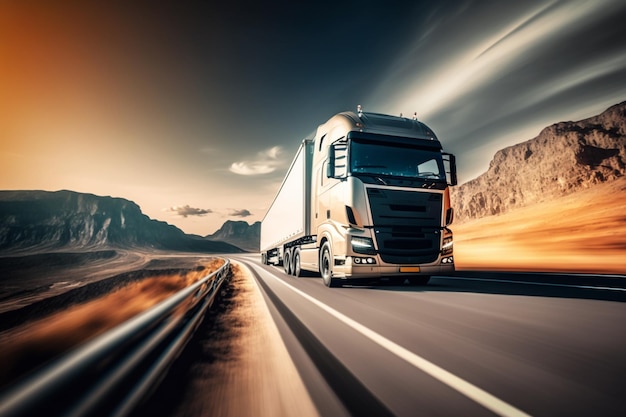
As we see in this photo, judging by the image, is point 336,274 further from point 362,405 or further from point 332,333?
point 362,405

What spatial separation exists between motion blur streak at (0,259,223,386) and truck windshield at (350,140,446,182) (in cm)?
583

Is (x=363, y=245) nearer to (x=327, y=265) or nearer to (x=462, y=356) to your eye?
(x=327, y=265)

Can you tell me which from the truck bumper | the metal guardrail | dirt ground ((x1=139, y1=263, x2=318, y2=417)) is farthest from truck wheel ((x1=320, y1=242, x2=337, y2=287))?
the metal guardrail

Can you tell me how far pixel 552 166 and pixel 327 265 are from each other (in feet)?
337

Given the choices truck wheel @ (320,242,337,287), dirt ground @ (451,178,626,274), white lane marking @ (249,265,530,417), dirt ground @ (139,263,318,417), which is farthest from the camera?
dirt ground @ (451,178,626,274)

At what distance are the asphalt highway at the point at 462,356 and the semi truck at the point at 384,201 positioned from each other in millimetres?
1866

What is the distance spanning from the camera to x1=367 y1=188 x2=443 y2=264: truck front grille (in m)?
7.71

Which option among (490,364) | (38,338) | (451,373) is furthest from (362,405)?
(38,338)

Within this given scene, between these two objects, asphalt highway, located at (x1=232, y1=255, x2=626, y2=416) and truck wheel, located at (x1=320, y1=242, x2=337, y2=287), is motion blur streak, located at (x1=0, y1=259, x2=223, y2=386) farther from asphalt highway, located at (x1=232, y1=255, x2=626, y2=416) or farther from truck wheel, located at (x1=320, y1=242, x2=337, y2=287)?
truck wheel, located at (x1=320, y1=242, x2=337, y2=287)

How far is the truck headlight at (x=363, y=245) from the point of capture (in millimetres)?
7707

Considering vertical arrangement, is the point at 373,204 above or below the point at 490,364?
above

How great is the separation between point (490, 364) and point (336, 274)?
5.60m

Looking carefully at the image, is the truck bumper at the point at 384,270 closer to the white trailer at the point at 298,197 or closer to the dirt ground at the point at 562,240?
the white trailer at the point at 298,197

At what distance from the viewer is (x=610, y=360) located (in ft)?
9.53
